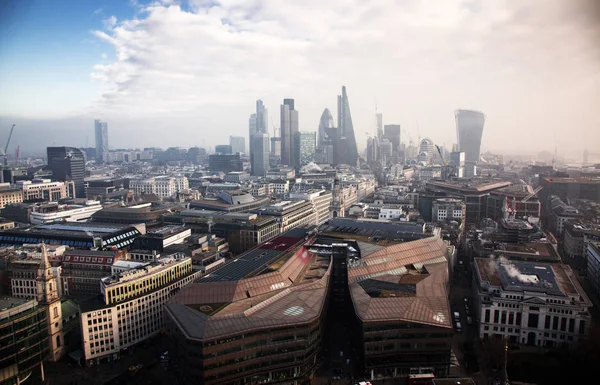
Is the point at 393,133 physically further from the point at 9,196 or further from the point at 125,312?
the point at 125,312

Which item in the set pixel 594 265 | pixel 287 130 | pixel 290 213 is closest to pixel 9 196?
pixel 290 213

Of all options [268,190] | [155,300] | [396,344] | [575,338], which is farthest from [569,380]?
[268,190]

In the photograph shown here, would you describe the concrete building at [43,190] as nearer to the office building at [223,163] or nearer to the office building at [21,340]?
the office building at [223,163]

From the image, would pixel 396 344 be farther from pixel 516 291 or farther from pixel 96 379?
pixel 96 379

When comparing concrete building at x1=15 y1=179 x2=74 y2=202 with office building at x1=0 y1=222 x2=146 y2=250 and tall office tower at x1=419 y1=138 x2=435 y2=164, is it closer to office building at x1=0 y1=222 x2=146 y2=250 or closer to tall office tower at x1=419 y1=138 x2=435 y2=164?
office building at x1=0 y1=222 x2=146 y2=250

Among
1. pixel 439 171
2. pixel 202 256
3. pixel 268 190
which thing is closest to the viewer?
pixel 202 256

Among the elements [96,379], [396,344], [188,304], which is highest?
[188,304]
